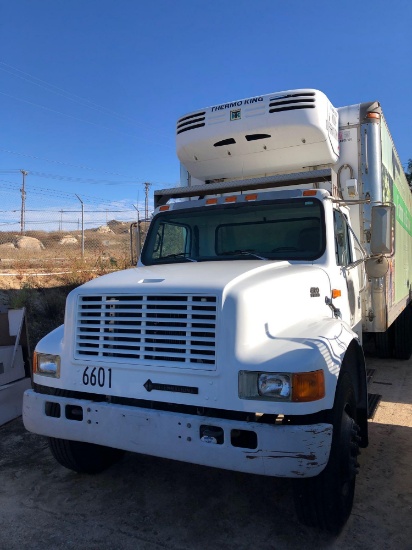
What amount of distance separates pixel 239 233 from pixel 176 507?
235cm

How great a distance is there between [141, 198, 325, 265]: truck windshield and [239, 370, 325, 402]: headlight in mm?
1464

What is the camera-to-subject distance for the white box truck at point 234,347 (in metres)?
2.64

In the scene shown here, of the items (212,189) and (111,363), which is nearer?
(111,363)

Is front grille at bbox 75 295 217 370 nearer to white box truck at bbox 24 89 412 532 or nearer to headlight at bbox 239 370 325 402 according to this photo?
white box truck at bbox 24 89 412 532

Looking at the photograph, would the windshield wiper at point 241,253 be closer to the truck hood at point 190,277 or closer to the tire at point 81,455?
the truck hood at point 190,277

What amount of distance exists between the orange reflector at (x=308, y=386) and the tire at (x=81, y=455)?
195cm

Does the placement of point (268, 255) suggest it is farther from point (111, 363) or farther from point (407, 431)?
point (407, 431)

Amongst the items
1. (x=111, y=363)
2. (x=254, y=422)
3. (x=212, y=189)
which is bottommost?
(x=254, y=422)

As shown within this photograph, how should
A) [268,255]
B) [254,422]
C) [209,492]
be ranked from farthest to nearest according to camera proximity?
1. [268,255]
2. [209,492]
3. [254,422]

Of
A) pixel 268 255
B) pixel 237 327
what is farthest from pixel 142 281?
pixel 268 255

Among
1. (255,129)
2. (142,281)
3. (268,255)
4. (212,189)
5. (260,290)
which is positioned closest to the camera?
(260,290)

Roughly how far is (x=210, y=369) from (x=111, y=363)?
72cm

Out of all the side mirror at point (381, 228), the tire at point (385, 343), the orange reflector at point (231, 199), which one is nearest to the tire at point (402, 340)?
the tire at point (385, 343)

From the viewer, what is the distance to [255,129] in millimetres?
5047
